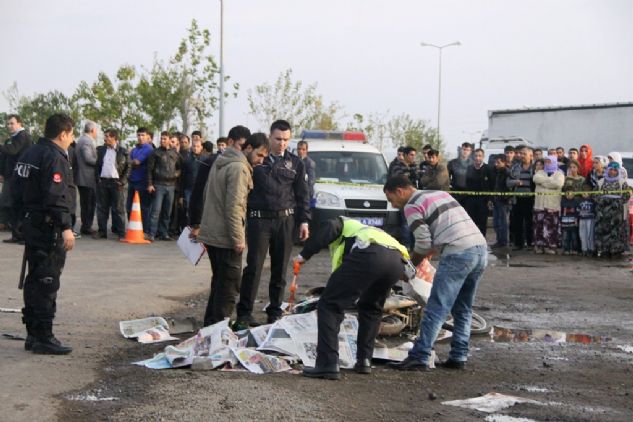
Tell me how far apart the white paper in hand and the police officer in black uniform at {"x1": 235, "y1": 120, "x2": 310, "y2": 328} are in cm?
50

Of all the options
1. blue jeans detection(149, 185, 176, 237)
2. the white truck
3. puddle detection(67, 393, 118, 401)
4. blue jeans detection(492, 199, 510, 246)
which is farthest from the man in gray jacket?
the white truck

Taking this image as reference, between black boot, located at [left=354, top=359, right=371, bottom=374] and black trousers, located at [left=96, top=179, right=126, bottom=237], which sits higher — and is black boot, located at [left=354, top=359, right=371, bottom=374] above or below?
below

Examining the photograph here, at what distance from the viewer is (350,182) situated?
19.5m

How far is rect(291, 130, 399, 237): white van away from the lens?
1861 centimetres

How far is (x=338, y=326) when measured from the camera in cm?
784

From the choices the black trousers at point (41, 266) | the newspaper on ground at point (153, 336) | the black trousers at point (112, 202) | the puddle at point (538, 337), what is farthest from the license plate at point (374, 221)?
the black trousers at point (41, 266)

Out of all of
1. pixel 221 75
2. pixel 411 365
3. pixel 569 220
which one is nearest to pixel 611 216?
pixel 569 220

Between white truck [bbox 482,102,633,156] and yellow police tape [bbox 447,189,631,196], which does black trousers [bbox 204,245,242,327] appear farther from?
white truck [bbox 482,102,633,156]

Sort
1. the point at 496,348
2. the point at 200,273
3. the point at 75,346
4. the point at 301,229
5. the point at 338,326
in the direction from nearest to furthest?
the point at 338,326
the point at 75,346
the point at 496,348
the point at 301,229
the point at 200,273

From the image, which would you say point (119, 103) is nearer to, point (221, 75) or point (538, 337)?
point (221, 75)

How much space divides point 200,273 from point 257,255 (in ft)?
14.9

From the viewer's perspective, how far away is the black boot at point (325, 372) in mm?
7680

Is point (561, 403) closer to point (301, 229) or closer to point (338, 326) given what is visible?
point (338, 326)

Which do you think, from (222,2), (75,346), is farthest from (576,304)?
(222,2)
